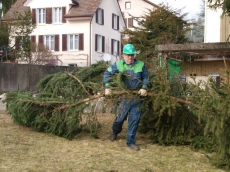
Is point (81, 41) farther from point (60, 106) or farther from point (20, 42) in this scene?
point (60, 106)

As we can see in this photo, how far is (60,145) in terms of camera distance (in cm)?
681

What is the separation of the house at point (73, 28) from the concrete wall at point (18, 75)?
1412cm

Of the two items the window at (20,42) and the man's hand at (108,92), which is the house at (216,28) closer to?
the man's hand at (108,92)

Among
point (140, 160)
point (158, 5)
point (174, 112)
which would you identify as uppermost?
point (158, 5)

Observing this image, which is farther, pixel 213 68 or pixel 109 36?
pixel 109 36

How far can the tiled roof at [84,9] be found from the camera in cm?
3584

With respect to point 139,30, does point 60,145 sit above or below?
below

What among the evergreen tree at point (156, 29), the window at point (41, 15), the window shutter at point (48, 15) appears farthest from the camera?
the window at point (41, 15)

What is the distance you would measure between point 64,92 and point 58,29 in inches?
1204

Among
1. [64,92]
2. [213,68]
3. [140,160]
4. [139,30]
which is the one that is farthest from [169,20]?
[140,160]

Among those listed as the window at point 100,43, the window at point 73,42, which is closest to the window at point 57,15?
the window at point 73,42

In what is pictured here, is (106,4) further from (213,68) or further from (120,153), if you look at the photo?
(120,153)

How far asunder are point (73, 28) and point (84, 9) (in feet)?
6.56

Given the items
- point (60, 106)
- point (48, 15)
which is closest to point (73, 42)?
point (48, 15)
